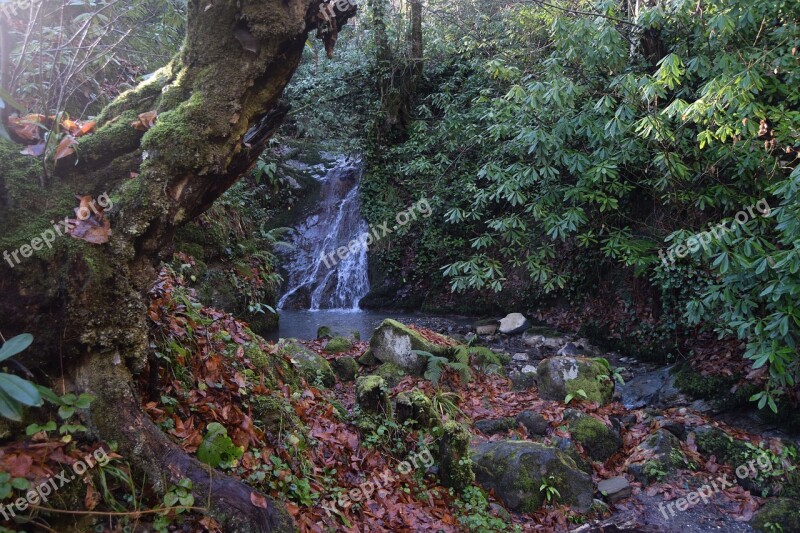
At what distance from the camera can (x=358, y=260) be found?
47.3 ft

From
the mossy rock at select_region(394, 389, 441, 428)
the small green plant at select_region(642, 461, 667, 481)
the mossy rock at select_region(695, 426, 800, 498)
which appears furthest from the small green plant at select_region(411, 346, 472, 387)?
the mossy rock at select_region(695, 426, 800, 498)

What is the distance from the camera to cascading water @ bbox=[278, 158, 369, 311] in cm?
1384

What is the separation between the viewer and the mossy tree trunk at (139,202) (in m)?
2.50

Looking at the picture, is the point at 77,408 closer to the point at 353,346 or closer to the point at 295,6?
the point at 295,6

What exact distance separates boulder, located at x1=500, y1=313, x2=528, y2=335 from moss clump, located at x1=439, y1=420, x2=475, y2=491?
21.8ft

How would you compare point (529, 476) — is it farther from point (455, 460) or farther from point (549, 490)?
point (455, 460)

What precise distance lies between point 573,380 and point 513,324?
400 centimetres

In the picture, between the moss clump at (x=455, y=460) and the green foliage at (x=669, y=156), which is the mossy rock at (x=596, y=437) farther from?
the moss clump at (x=455, y=460)

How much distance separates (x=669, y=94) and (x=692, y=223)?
2061 mm

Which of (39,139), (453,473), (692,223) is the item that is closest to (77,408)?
(39,139)

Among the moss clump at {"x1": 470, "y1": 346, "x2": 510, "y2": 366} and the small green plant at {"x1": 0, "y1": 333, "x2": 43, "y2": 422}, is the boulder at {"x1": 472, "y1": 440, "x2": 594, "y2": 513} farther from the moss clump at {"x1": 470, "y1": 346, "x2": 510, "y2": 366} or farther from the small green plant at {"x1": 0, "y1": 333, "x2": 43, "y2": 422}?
the small green plant at {"x1": 0, "y1": 333, "x2": 43, "y2": 422}

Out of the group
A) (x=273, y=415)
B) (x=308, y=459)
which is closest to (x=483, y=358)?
(x=308, y=459)

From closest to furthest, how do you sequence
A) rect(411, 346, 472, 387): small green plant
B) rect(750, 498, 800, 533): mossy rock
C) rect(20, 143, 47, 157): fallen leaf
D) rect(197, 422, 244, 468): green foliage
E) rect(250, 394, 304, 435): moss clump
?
rect(20, 143, 47, 157): fallen leaf, rect(197, 422, 244, 468): green foliage, rect(250, 394, 304, 435): moss clump, rect(750, 498, 800, 533): mossy rock, rect(411, 346, 472, 387): small green plant

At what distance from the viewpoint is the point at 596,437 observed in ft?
19.8
